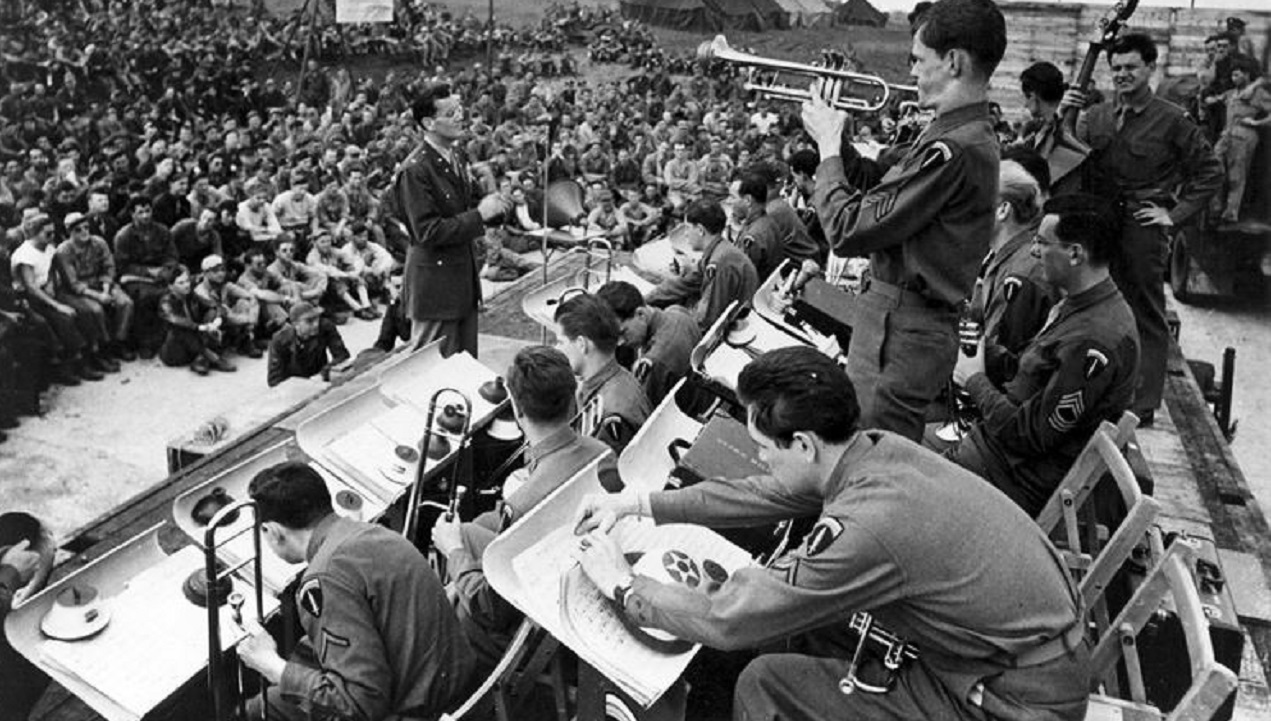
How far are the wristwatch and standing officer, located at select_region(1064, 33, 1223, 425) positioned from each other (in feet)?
13.4

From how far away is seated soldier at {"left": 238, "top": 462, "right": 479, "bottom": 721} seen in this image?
8.97 feet

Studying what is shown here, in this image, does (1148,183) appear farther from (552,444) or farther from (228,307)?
(228,307)

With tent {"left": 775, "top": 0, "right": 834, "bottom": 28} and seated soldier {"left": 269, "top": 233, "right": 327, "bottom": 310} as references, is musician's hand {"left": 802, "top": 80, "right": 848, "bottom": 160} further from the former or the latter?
tent {"left": 775, "top": 0, "right": 834, "bottom": 28}

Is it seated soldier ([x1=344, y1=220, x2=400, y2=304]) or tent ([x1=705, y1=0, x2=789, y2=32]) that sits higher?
tent ([x1=705, y1=0, x2=789, y2=32])

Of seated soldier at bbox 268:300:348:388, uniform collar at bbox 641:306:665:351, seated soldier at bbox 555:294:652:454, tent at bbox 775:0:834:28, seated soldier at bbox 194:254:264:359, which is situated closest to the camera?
seated soldier at bbox 555:294:652:454

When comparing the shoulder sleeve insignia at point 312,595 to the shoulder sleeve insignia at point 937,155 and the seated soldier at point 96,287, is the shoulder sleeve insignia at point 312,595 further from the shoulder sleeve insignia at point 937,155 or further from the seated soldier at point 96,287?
the seated soldier at point 96,287

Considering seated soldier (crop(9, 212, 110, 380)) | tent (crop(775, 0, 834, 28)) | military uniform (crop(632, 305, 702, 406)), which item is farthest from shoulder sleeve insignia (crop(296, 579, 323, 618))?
tent (crop(775, 0, 834, 28))

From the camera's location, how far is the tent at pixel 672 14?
27.2m

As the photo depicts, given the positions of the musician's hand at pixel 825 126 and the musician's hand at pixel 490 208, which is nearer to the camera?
the musician's hand at pixel 825 126

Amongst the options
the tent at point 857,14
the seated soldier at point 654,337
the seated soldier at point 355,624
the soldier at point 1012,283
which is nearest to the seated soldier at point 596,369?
the seated soldier at point 654,337

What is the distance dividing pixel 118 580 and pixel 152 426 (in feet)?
20.1

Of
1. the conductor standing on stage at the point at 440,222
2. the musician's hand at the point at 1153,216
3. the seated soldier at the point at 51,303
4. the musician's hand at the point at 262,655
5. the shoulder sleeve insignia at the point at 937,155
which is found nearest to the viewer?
the musician's hand at the point at 262,655

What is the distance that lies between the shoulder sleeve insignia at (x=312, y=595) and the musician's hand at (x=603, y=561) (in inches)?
25.1

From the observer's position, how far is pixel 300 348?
9797 mm
